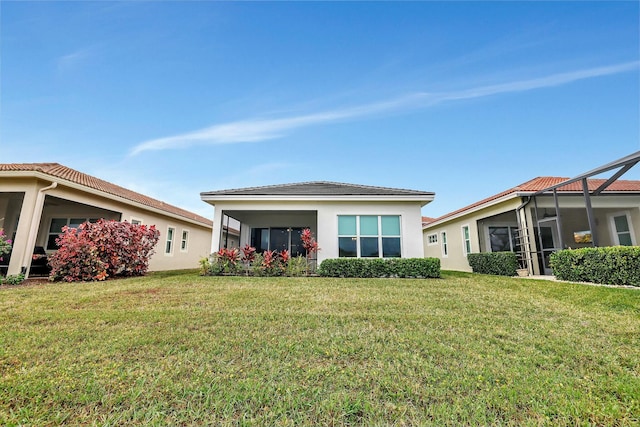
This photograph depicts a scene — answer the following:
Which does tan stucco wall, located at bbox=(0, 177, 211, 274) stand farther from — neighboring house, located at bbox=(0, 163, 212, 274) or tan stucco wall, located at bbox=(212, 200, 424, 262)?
tan stucco wall, located at bbox=(212, 200, 424, 262)

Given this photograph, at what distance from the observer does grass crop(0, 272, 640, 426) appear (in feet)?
6.74

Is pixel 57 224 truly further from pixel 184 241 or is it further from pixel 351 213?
pixel 351 213

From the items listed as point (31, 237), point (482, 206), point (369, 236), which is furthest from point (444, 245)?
point (31, 237)

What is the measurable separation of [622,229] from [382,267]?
11.9 m

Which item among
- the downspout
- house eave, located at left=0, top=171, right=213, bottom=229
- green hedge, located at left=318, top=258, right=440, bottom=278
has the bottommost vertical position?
green hedge, located at left=318, top=258, right=440, bottom=278

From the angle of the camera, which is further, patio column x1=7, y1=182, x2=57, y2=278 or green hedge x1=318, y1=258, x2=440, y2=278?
green hedge x1=318, y1=258, x2=440, y2=278

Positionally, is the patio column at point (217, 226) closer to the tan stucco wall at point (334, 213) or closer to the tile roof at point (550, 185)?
the tan stucco wall at point (334, 213)

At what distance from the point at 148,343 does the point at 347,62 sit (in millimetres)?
13111

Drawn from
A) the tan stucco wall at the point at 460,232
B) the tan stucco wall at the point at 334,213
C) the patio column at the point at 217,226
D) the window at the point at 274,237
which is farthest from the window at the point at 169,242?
the tan stucco wall at the point at 460,232

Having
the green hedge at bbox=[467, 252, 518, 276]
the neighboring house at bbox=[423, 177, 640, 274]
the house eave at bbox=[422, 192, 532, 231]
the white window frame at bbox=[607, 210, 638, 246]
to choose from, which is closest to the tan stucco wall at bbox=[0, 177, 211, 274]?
the green hedge at bbox=[467, 252, 518, 276]

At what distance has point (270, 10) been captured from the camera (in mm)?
11242

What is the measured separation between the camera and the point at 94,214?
13.3 m

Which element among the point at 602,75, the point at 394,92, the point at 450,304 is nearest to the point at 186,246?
the point at 394,92

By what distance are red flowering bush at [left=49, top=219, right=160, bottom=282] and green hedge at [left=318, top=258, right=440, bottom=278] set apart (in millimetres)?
7020
